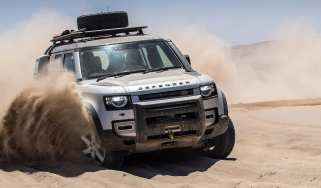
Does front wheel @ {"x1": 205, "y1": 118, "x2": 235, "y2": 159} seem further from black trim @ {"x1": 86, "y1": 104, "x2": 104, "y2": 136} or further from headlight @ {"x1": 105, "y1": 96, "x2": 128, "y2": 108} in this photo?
black trim @ {"x1": 86, "y1": 104, "x2": 104, "y2": 136}

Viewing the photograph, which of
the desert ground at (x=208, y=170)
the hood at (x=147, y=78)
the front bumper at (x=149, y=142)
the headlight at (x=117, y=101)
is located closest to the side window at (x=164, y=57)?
the hood at (x=147, y=78)

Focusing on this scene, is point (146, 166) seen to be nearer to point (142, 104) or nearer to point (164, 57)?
point (142, 104)

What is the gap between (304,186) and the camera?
670 cm

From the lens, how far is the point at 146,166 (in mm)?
8508

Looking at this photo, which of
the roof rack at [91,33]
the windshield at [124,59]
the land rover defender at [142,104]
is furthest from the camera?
the roof rack at [91,33]

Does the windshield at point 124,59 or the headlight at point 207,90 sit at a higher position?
the windshield at point 124,59

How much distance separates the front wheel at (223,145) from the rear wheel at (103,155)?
1.38 m

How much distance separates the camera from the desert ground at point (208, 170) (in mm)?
7184

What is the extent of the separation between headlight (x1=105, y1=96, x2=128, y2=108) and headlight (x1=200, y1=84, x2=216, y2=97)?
99cm

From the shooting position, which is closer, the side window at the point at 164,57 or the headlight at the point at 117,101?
the headlight at the point at 117,101

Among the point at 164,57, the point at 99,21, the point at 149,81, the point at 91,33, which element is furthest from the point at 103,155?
the point at 99,21

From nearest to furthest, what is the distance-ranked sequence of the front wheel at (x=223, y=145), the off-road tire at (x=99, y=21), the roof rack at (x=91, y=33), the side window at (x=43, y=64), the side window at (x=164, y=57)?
1. the front wheel at (x=223, y=145)
2. the side window at (x=164, y=57)
3. the side window at (x=43, y=64)
4. the roof rack at (x=91, y=33)
5. the off-road tire at (x=99, y=21)

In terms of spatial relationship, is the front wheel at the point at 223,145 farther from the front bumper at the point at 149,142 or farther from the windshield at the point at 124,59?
the windshield at the point at 124,59

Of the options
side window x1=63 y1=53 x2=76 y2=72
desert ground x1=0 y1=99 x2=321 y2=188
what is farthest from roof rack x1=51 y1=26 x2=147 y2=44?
desert ground x1=0 y1=99 x2=321 y2=188
